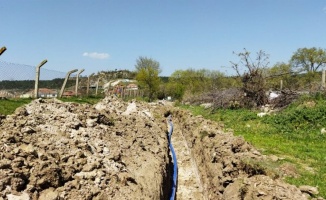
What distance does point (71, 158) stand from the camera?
14.4 ft

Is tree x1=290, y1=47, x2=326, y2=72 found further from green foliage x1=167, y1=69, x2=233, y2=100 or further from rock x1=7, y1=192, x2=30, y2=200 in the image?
rock x1=7, y1=192, x2=30, y2=200

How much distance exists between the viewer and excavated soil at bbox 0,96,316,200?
12.2ft

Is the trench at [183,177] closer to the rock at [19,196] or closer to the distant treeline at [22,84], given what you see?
the rock at [19,196]

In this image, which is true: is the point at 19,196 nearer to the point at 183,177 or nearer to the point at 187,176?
the point at 183,177

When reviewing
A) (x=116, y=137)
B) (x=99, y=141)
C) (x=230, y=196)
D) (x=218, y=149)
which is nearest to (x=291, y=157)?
(x=218, y=149)

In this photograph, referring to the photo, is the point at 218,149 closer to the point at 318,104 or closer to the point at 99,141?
the point at 99,141

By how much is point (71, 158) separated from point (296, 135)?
8207 mm

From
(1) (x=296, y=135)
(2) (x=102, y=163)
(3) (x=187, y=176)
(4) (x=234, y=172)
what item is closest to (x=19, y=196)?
(2) (x=102, y=163)

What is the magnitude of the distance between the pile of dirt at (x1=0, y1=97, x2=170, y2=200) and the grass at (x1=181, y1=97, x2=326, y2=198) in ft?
8.97

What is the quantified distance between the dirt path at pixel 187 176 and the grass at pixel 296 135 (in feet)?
5.91

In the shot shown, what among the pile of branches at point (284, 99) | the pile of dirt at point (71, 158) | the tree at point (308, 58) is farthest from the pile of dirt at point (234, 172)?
the tree at point (308, 58)

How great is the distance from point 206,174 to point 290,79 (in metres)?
22.2

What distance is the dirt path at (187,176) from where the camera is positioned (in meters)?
7.27

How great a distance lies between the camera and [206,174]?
771 centimetres
